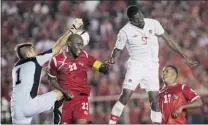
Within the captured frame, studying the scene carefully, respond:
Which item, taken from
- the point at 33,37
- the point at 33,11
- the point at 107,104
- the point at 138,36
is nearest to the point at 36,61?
the point at 138,36

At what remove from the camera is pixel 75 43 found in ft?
40.4

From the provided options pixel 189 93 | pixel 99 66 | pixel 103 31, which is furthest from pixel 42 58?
pixel 103 31

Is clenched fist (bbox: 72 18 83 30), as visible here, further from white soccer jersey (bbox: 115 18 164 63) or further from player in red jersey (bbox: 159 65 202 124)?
player in red jersey (bbox: 159 65 202 124)

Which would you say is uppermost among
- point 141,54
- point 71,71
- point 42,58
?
point 141,54

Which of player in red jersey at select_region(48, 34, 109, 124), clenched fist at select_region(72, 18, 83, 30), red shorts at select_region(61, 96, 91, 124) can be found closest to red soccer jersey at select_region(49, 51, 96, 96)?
player in red jersey at select_region(48, 34, 109, 124)

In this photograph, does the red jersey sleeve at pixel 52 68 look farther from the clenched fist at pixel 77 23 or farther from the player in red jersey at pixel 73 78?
the clenched fist at pixel 77 23

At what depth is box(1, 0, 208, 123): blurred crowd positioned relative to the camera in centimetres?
1928

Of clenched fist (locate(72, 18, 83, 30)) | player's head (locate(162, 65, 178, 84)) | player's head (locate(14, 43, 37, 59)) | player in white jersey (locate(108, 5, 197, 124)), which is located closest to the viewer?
player's head (locate(14, 43, 37, 59))

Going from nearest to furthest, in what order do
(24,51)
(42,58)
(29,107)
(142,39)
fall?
(29,107) < (42,58) < (24,51) < (142,39)

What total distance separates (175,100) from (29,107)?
225 centimetres

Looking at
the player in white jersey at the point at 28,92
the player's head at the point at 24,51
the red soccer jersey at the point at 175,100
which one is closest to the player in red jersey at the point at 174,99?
the red soccer jersey at the point at 175,100

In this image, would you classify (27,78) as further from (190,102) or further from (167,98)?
(190,102)

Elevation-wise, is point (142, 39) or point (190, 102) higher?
point (142, 39)

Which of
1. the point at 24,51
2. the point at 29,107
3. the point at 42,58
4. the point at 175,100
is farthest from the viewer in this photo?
the point at 175,100
